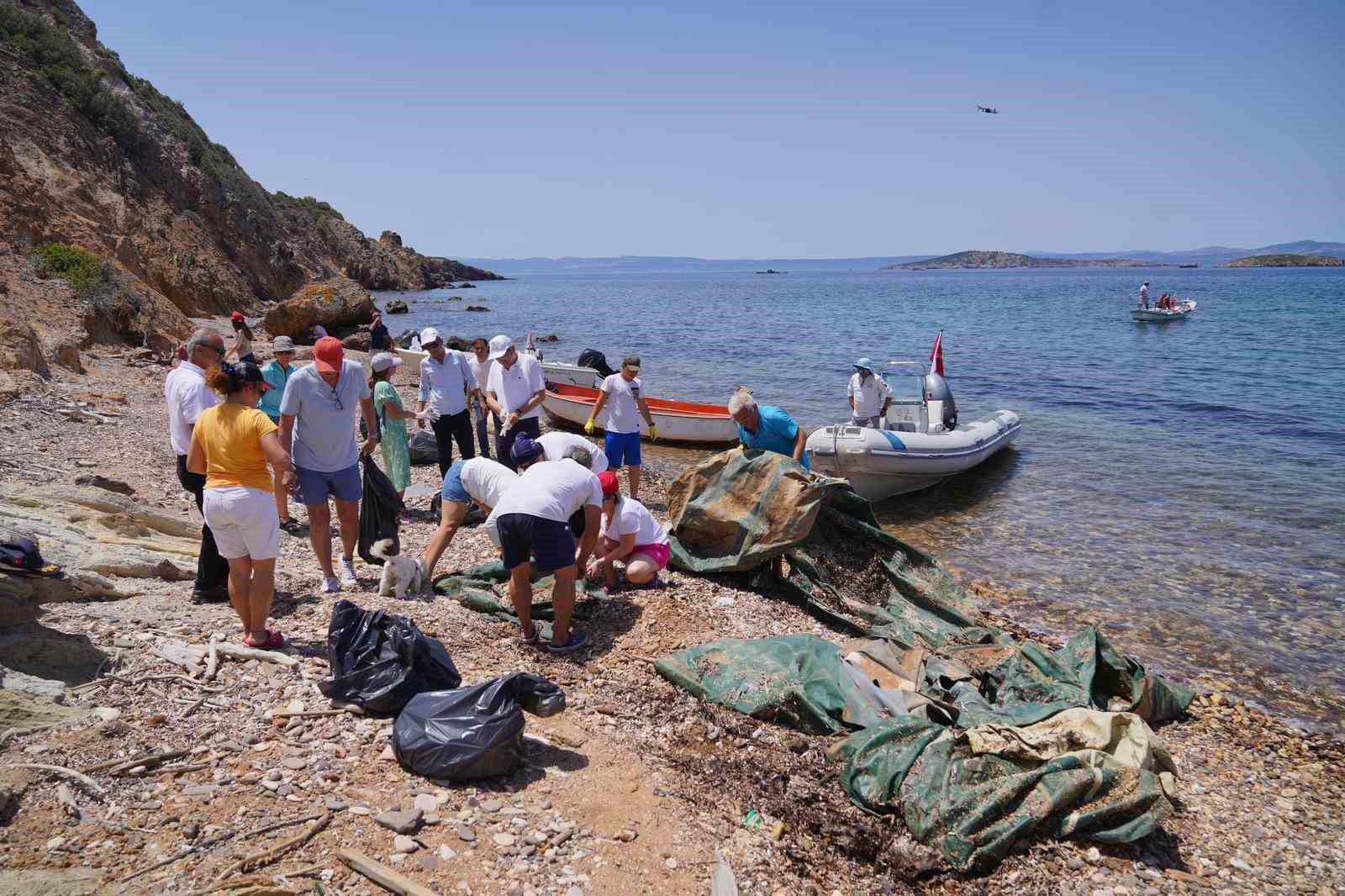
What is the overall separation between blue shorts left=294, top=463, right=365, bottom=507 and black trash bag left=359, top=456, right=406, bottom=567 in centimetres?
81

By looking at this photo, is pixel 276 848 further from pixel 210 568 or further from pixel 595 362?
pixel 595 362

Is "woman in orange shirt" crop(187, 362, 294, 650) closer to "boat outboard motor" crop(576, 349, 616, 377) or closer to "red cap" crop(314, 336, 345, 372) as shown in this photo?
"red cap" crop(314, 336, 345, 372)

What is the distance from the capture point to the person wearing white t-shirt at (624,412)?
8.62 meters

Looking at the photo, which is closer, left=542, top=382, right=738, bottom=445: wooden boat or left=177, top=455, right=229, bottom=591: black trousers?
left=177, top=455, right=229, bottom=591: black trousers

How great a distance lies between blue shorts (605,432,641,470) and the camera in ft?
28.9

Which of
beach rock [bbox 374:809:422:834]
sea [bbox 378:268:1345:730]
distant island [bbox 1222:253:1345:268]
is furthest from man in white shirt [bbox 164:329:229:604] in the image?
distant island [bbox 1222:253:1345:268]

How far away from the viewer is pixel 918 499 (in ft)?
39.0

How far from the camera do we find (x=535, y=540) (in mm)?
5047

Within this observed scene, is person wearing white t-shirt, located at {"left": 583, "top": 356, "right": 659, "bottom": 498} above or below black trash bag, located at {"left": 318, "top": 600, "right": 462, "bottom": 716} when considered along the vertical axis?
above

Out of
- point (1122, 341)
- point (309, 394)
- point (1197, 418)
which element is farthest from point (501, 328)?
point (309, 394)

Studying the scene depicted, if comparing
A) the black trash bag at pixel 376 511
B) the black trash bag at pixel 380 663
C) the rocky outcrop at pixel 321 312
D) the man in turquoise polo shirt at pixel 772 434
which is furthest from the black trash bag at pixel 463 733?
the rocky outcrop at pixel 321 312

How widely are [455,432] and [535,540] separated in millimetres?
4124

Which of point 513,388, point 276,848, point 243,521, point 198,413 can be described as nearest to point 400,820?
point 276,848

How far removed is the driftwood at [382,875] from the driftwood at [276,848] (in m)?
0.16
